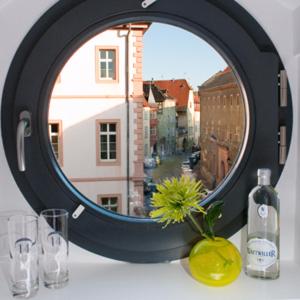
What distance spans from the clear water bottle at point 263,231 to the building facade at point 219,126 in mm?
189

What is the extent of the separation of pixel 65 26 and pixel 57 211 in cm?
47

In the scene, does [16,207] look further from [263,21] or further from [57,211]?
[263,21]

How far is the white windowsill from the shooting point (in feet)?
Result: 3.22

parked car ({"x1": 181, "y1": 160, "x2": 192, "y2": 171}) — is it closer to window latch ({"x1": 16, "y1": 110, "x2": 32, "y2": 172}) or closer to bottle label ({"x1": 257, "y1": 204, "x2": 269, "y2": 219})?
bottle label ({"x1": 257, "y1": 204, "x2": 269, "y2": 219})

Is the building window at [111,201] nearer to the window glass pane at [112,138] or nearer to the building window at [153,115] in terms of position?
the window glass pane at [112,138]

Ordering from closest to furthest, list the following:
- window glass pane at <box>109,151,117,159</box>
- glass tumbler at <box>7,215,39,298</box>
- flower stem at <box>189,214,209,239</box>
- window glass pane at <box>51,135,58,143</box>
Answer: glass tumbler at <box>7,215,39,298</box> → flower stem at <box>189,214,209,239</box> → window glass pane at <box>51,135,58,143</box> → window glass pane at <box>109,151,117,159</box>

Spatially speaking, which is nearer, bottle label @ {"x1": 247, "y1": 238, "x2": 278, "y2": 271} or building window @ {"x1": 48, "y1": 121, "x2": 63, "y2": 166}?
bottle label @ {"x1": 247, "y1": 238, "x2": 278, "y2": 271}

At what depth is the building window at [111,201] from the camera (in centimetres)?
133

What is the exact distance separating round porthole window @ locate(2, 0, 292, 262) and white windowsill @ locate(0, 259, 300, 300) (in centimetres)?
5

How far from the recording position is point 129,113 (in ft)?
4.35

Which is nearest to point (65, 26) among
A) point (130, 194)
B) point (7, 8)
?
point (7, 8)

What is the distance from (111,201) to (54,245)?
1.09 ft

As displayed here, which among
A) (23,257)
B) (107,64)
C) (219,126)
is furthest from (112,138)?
(23,257)

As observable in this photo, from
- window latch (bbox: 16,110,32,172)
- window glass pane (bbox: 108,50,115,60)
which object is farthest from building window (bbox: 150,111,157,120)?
window latch (bbox: 16,110,32,172)
